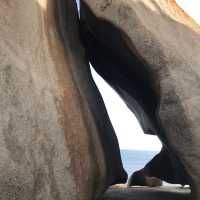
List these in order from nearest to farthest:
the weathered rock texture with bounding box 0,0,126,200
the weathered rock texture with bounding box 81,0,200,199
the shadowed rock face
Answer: the weathered rock texture with bounding box 0,0,126,200 < the weathered rock texture with bounding box 81,0,200,199 < the shadowed rock face

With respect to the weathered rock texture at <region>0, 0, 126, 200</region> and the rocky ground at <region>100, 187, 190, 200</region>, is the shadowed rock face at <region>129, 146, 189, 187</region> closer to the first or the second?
the rocky ground at <region>100, 187, 190, 200</region>

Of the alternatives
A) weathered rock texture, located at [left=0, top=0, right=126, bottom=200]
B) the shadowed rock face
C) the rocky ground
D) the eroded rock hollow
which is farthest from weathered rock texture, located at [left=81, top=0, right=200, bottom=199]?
the shadowed rock face

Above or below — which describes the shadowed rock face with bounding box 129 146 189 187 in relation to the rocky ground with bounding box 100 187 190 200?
below

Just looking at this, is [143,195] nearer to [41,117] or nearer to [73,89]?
[73,89]

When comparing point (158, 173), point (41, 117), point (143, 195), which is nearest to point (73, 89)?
point (41, 117)

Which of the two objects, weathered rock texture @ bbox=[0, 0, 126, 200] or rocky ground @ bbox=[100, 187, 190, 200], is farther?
rocky ground @ bbox=[100, 187, 190, 200]

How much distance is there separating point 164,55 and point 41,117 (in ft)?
2.22

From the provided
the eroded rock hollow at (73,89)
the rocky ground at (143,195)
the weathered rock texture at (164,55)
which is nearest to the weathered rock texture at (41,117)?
the eroded rock hollow at (73,89)

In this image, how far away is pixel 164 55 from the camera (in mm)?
2305

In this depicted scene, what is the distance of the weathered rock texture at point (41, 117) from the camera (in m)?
1.96

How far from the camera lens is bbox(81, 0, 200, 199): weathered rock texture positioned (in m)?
2.19

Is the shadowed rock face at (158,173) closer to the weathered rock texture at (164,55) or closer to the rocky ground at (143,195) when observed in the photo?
the rocky ground at (143,195)

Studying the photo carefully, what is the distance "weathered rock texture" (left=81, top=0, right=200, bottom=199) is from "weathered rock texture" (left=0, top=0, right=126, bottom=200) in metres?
0.31

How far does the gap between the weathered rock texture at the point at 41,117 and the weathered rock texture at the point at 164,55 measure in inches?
12.4
